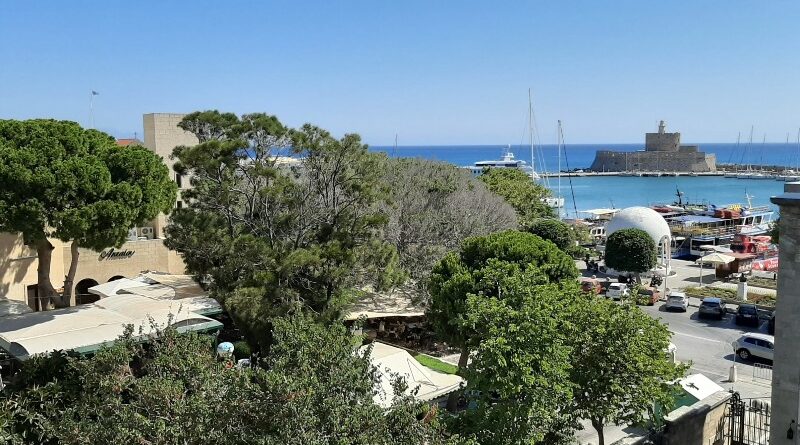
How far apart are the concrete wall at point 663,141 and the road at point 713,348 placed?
517 feet

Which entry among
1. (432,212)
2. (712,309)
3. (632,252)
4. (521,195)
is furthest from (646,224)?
(432,212)

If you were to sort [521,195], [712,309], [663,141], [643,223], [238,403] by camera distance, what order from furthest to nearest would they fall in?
Answer: [663,141]
[521,195]
[643,223]
[712,309]
[238,403]

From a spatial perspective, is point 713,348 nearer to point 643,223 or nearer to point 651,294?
point 651,294

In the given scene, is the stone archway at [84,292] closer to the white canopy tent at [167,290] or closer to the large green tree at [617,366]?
the white canopy tent at [167,290]

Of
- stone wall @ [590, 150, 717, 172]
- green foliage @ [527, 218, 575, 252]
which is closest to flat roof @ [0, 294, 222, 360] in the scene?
green foliage @ [527, 218, 575, 252]

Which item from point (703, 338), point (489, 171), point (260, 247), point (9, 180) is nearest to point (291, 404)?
point (260, 247)

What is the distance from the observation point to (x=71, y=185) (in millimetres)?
17141

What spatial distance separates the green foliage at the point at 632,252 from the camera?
34875 millimetres

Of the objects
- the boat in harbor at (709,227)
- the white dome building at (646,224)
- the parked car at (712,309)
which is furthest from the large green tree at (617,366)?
the boat in harbor at (709,227)

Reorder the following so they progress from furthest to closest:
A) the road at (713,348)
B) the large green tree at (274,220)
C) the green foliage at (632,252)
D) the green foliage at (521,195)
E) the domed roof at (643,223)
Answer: the domed roof at (643,223) < the green foliage at (521,195) < the green foliage at (632,252) < the road at (713,348) < the large green tree at (274,220)

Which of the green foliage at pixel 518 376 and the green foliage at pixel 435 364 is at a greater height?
the green foliage at pixel 518 376

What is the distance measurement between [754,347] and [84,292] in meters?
23.6

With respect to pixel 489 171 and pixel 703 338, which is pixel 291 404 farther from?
pixel 489 171

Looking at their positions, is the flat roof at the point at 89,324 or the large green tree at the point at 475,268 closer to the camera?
the flat roof at the point at 89,324
